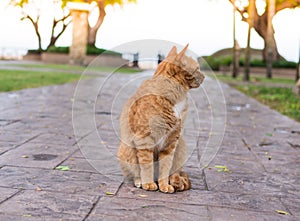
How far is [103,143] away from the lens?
4.81 meters

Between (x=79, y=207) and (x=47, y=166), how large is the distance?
1.10 metres

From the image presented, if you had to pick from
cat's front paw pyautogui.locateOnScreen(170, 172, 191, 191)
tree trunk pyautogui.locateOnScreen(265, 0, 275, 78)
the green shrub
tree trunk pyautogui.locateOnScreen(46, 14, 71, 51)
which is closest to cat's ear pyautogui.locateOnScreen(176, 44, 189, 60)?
cat's front paw pyautogui.locateOnScreen(170, 172, 191, 191)

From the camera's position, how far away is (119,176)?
3479mm

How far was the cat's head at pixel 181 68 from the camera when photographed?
2.99m

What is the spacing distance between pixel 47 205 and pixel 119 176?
0.90 m

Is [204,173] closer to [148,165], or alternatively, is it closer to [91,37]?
[148,165]

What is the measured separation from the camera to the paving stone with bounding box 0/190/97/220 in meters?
2.50

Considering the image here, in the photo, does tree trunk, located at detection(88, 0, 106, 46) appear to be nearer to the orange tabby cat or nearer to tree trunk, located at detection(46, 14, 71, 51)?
tree trunk, located at detection(46, 14, 71, 51)

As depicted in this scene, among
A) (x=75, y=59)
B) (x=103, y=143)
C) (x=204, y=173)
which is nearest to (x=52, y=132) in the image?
(x=103, y=143)

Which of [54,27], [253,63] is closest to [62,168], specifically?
[253,63]

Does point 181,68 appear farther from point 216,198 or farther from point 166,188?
point 216,198

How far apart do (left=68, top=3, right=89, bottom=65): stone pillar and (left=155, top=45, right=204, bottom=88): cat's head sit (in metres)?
25.0

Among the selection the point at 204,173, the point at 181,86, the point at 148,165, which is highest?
the point at 181,86

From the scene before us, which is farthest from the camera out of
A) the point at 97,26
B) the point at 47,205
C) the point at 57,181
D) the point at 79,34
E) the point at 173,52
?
the point at 97,26
